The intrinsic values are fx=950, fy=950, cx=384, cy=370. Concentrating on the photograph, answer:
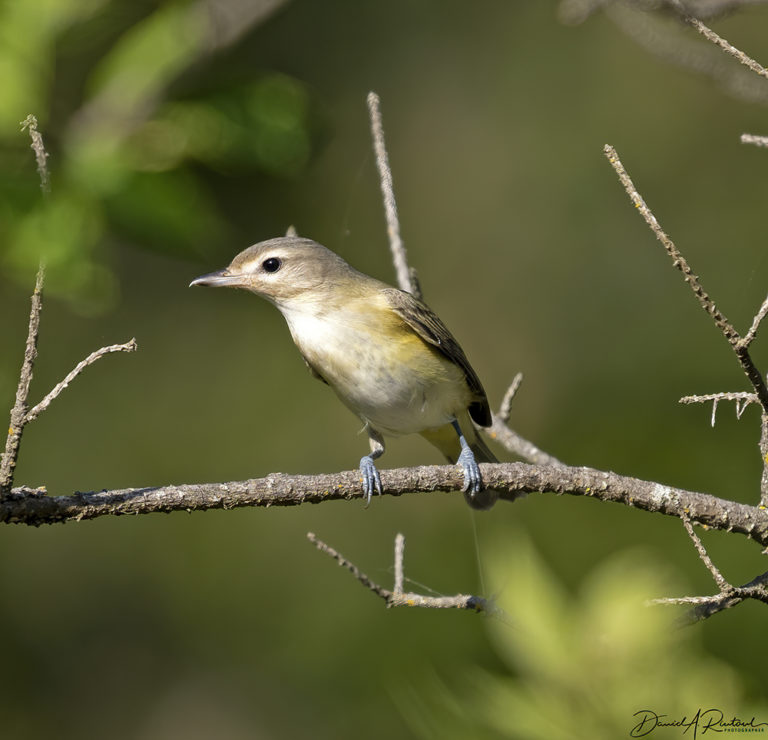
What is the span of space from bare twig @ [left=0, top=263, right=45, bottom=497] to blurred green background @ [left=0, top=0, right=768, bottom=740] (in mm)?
2144

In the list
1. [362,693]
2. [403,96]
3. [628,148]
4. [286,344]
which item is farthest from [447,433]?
[403,96]

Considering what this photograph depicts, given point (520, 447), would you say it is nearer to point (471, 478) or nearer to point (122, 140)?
point (471, 478)

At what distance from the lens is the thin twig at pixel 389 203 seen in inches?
140

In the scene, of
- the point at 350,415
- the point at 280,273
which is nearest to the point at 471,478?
the point at 280,273

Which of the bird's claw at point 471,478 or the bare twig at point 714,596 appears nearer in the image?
the bare twig at point 714,596

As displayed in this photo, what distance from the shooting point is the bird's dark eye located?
13.4 feet

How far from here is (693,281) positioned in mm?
2281

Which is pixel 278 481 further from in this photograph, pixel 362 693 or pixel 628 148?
pixel 628 148

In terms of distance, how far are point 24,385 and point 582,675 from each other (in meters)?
1.47

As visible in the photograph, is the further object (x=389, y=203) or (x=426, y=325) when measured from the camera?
(x=426, y=325)

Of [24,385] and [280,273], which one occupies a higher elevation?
[280,273]

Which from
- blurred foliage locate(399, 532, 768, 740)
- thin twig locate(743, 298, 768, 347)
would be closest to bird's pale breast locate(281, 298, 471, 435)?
blurred foliage locate(399, 532, 768, 740)

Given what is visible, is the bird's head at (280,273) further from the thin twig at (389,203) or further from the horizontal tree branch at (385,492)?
the horizontal tree branch at (385,492)
